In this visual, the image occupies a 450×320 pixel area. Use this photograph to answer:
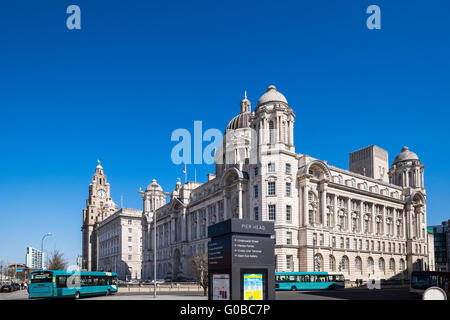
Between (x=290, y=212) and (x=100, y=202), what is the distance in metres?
140

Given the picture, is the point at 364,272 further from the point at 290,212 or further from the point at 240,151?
the point at 240,151

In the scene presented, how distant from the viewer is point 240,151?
99.6 m

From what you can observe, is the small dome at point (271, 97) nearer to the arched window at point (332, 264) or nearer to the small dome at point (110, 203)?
the arched window at point (332, 264)

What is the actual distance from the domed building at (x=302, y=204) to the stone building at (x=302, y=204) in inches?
7.4

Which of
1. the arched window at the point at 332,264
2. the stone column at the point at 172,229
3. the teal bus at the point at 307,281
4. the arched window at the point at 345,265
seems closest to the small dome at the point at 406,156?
the arched window at the point at 345,265

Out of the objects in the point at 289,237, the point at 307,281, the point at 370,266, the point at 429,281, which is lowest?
the point at 370,266

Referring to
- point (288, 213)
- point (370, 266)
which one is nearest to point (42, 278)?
point (288, 213)

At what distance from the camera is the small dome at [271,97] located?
78.8 meters

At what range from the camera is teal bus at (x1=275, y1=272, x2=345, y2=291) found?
6012cm

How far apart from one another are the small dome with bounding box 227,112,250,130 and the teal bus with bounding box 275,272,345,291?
4741cm

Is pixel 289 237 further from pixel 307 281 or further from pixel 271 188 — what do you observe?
pixel 307 281

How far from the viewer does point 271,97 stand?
79125 millimetres

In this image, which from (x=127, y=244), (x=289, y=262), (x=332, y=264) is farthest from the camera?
(x=127, y=244)
